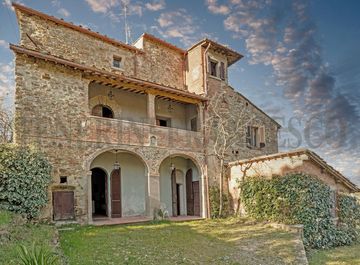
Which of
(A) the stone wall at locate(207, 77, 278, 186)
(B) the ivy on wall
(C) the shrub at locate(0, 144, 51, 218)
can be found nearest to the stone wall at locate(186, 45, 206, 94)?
(A) the stone wall at locate(207, 77, 278, 186)

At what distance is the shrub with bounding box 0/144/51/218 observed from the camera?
32.6 feet

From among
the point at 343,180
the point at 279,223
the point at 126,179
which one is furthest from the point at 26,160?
the point at 343,180

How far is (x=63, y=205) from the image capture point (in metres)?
11.4

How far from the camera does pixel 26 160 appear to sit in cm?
1044

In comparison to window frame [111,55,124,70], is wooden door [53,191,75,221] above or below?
below

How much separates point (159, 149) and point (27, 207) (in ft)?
21.2

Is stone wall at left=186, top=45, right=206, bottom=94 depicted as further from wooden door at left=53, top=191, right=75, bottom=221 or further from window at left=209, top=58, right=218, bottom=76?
wooden door at left=53, top=191, right=75, bottom=221

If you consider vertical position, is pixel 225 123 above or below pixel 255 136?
above

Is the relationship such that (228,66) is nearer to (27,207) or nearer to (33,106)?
(33,106)

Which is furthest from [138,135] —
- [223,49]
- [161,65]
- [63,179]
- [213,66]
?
[223,49]

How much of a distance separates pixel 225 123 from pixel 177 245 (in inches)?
375

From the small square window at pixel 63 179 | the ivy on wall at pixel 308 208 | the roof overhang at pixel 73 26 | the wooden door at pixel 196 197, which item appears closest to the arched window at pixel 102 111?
the small square window at pixel 63 179

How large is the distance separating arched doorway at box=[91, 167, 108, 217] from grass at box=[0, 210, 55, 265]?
226 inches

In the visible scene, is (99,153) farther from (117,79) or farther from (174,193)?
(174,193)
